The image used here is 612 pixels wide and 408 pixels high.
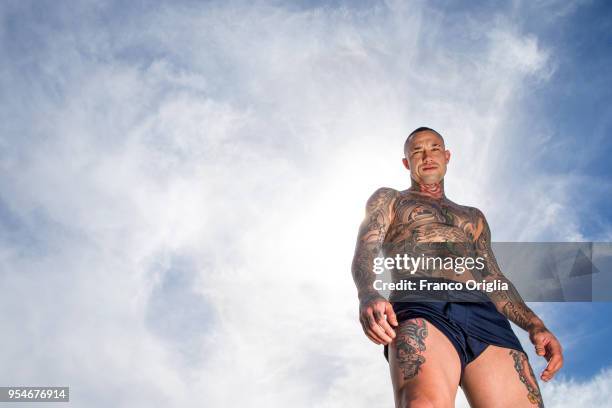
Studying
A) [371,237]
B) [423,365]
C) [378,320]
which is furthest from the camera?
[371,237]

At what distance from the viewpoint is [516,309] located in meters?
4.92

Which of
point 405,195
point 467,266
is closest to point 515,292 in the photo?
point 467,266

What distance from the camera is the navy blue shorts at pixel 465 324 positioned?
13.3 feet

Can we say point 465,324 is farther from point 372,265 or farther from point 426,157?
point 426,157

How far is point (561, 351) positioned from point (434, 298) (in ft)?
4.49

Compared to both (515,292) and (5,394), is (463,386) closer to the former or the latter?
(515,292)

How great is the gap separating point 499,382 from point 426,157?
2.72 meters

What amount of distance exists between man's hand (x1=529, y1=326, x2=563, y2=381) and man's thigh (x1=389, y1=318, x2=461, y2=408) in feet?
3.75

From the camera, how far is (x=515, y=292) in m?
5.09

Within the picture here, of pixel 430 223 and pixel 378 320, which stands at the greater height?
pixel 430 223

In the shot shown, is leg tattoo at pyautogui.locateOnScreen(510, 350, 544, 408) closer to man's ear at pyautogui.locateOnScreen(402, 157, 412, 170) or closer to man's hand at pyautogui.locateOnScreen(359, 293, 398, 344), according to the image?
man's hand at pyautogui.locateOnScreen(359, 293, 398, 344)

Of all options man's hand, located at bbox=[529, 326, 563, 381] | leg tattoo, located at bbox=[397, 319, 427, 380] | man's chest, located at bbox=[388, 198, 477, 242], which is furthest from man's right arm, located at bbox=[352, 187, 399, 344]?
man's hand, located at bbox=[529, 326, 563, 381]

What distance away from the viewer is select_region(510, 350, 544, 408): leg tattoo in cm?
418

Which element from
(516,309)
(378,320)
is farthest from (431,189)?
(378,320)
